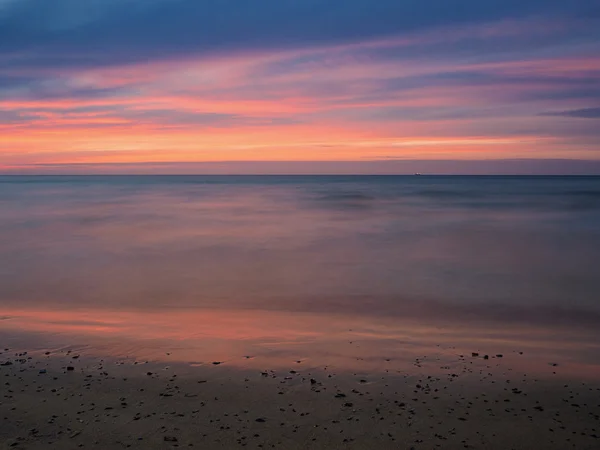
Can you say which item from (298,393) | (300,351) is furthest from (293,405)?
(300,351)

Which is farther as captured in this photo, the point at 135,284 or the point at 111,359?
the point at 135,284

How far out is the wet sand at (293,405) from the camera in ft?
16.3

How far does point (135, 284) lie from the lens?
1362 cm

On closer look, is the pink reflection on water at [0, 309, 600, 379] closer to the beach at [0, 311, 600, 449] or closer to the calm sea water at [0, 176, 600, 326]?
the beach at [0, 311, 600, 449]

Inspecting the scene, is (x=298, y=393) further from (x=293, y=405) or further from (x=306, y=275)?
(x=306, y=275)

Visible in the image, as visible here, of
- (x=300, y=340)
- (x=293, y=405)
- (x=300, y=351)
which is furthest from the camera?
(x=300, y=340)

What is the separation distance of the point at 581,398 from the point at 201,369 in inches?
182

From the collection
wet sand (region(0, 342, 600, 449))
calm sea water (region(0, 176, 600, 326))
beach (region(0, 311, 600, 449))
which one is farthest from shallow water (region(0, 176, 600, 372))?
wet sand (region(0, 342, 600, 449))

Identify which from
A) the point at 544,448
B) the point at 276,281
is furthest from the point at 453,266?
the point at 544,448

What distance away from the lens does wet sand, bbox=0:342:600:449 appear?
4957 mm

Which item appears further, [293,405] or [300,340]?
[300,340]

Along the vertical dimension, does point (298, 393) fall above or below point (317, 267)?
above

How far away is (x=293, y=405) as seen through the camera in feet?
18.5

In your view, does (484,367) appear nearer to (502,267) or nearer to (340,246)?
(502,267)
